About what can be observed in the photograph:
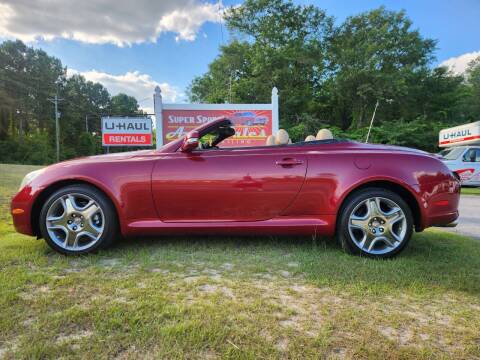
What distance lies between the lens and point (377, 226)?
2.72m

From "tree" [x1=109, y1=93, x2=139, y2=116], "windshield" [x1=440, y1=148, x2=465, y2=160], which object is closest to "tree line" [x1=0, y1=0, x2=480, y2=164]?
"windshield" [x1=440, y1=148, x2=465, y2=160]

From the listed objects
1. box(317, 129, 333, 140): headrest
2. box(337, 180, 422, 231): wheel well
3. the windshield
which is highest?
the windshield

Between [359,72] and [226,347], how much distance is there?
24.0 m

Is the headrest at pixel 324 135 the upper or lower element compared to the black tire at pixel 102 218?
upper

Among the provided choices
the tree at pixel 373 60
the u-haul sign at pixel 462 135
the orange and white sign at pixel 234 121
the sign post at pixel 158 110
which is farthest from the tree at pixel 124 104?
the u-haul sign at pixel 462 135

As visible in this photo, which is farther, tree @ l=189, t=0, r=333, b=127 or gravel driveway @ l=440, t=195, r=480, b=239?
tree @ l=189, t=0, r=333, b=127

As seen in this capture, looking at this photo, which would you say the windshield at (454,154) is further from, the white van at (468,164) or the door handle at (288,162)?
the door handle at (288,162)

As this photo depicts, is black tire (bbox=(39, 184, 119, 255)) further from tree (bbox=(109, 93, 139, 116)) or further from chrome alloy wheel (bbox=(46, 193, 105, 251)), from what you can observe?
tree (bbox=(109, 93, 139, 116))

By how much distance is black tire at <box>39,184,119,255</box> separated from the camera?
270 cm

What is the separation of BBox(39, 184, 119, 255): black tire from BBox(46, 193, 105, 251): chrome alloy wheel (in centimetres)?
2

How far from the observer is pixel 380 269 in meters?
2.42

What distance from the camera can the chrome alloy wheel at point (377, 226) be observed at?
8.88ft

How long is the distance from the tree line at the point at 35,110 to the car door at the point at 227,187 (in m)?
34.2

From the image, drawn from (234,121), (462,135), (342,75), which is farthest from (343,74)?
(234,121)
